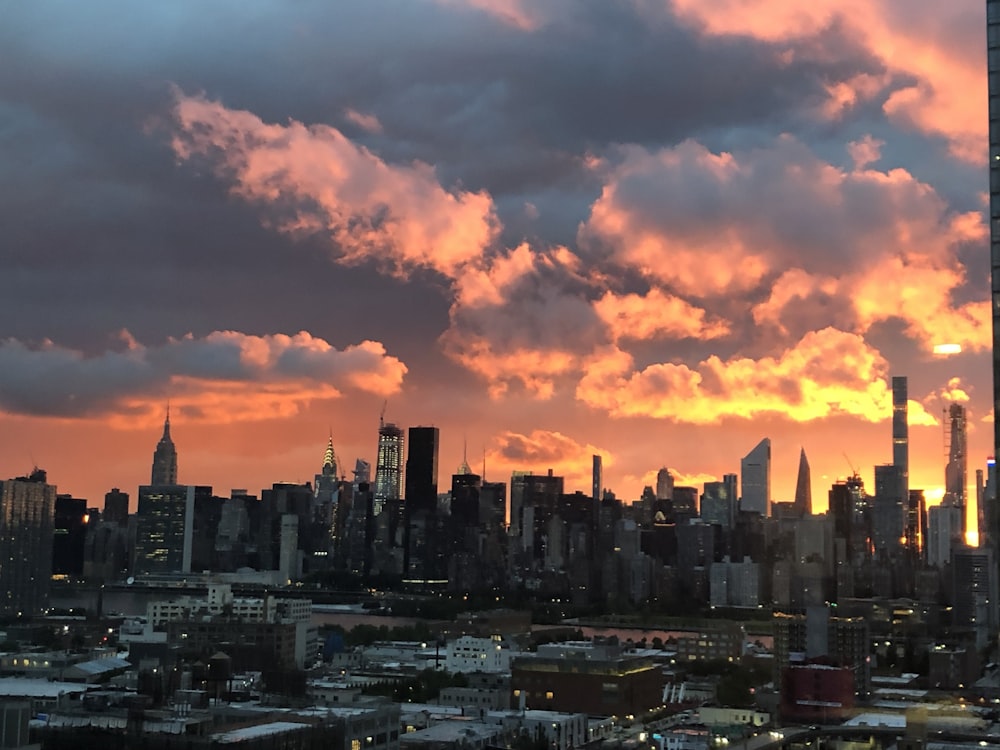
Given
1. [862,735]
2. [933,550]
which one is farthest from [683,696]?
[933,550]

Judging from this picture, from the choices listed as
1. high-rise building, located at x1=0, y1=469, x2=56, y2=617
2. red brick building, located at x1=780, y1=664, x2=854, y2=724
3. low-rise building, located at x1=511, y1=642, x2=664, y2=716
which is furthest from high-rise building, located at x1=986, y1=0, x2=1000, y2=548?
high-rise building, located at x1=0, y1=469, x2=56, y2=617

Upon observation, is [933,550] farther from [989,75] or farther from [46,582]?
[989,75]

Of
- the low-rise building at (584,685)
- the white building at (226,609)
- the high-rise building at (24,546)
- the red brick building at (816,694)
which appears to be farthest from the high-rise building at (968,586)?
the high-rise building at (24,546)

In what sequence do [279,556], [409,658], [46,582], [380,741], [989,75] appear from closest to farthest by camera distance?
[989,75], [380,741], [409,658], [46,582], [279,556]

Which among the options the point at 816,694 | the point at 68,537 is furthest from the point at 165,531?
the point at 816,694

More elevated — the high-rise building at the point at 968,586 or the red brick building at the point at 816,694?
the high-rise building at the point at 968,586

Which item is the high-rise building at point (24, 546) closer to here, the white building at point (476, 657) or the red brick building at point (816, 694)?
the white building at point (476, 657)
